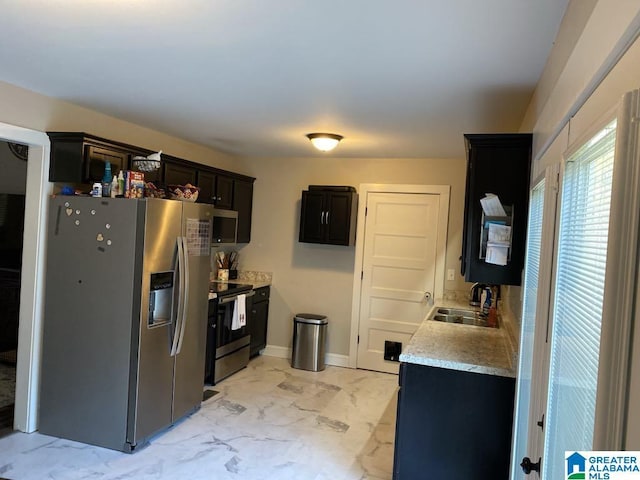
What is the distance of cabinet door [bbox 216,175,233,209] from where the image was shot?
489 cm

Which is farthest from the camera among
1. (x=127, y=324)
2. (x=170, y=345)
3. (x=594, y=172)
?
(x=170, y=345)

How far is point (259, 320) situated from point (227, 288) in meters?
0.82

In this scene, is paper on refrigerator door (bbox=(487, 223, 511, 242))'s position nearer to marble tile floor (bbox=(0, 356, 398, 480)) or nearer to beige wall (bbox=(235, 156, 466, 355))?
marble tile floor (bbox=(0, 356, 398, 480))

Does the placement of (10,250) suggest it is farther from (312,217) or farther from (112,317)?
(312,217)

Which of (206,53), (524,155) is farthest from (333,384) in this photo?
(206,53)

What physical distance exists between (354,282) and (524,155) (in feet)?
9.93

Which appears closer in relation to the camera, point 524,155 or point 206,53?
point 206,53

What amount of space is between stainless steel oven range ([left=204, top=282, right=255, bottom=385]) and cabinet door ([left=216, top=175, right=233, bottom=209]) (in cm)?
89

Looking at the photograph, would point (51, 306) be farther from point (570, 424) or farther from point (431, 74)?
point (570, 424)

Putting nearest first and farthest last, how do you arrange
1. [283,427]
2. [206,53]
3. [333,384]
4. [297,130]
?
[206,53], [283,427], [297,130], [333,384]

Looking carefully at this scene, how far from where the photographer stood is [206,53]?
7.57 feet

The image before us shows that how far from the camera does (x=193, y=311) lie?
3580 mm

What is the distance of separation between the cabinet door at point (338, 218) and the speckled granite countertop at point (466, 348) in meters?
1.94

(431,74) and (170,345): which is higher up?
(431,74)
